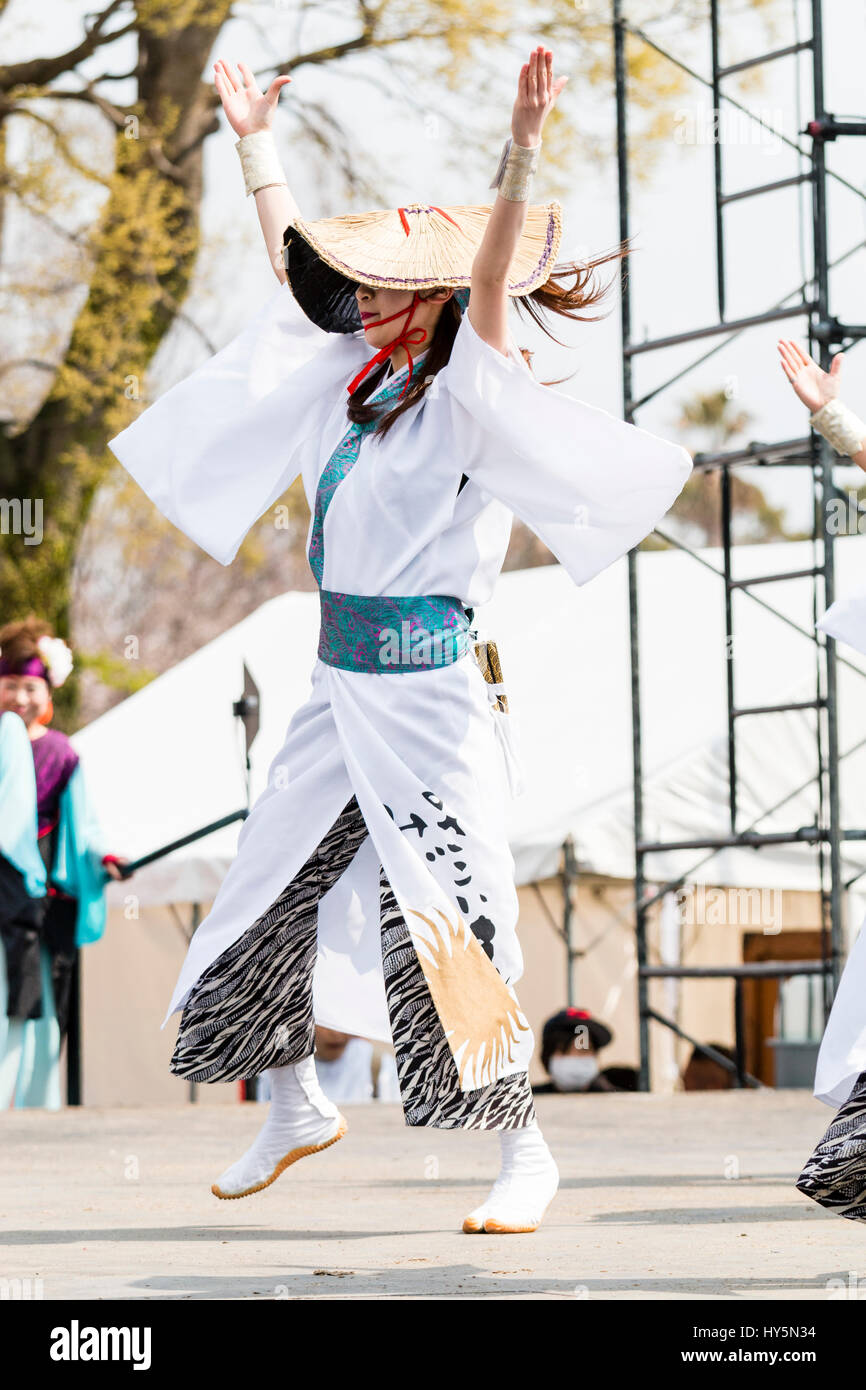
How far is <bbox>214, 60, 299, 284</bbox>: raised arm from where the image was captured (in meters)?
4.25

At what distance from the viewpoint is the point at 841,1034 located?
3303 mm

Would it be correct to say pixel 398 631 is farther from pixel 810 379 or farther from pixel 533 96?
pixel 533 96

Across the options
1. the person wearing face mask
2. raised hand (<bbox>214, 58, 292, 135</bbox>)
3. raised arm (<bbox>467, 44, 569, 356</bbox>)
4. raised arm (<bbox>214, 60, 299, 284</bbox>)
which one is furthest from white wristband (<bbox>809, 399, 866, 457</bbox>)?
the person wearing face mask

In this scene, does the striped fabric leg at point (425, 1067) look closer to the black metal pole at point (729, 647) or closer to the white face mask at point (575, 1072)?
the white face mask at point (575, 1072)

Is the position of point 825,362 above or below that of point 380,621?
above

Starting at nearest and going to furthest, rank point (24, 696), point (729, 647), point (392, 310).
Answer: point (392, 310)
point (24, 696)
point (729, 647)

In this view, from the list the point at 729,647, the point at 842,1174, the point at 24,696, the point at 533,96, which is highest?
the point at 533,96

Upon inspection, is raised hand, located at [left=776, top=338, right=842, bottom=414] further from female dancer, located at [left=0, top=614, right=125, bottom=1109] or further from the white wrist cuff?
female dancer, located at [left=0, top=614, right=125, bottom=1109]

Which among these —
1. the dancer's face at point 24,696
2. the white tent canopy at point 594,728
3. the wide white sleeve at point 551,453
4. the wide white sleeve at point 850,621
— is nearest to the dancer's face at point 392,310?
the wide white sleeve at point 551,453

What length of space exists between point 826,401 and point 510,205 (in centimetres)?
62

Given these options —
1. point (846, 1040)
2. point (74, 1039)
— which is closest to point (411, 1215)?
point (846, 1040)

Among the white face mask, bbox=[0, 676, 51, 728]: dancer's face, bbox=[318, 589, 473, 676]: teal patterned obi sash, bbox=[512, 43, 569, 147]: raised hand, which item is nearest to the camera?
bbox=[512, 43, 569, 147]: raised hand

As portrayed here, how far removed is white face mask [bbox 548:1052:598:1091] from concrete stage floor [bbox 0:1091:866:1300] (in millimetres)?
1718
